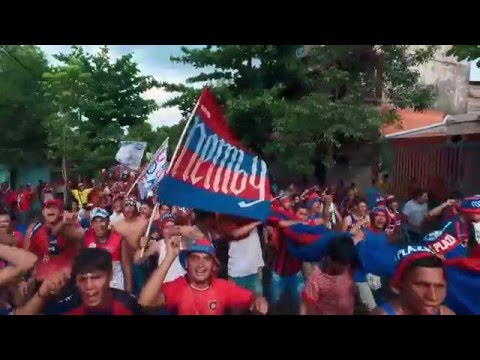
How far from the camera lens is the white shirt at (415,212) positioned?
4.24m

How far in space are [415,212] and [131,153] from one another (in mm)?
2163

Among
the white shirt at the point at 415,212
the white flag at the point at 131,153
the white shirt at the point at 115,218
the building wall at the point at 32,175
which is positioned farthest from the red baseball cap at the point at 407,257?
the building wall at the point at 32,175

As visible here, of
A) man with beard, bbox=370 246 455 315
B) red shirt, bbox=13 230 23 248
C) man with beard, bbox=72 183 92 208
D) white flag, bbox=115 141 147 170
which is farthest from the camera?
white flag, bbox=115 141 147 170

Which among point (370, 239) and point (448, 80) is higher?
point (448, 80)

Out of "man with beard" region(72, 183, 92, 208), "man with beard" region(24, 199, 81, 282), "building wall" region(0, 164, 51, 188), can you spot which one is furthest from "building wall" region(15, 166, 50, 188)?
"man with beard" region(24, 199, 81, 282)

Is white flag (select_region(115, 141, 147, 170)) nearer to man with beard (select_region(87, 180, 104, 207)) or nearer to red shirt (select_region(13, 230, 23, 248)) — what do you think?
man with beard (select_region(87, 180, 104, 207))

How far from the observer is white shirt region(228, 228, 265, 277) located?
4.11 metres

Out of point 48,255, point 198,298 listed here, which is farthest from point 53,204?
point 198,298

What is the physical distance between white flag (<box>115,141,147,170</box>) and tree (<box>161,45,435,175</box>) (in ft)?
1.48

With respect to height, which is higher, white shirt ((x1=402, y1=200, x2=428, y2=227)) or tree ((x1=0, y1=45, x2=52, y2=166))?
tree ((x1=0, y1=45, x2=52, y2=166))

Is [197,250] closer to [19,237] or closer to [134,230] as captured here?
[134,230]

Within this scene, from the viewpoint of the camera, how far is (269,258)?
4230mm

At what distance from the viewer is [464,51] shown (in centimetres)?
429
